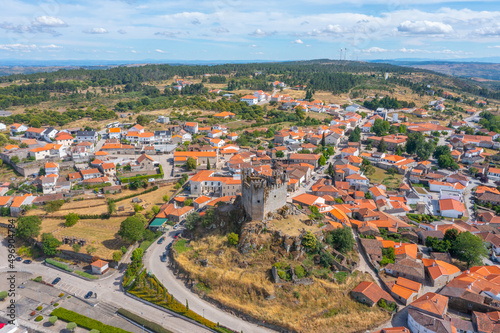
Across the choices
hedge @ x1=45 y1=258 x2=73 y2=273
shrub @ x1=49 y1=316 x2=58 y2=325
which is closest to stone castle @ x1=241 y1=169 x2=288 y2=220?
shrub @ x1=49 y1=316 x2=58 y2=325

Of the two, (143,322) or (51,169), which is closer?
(143,322)

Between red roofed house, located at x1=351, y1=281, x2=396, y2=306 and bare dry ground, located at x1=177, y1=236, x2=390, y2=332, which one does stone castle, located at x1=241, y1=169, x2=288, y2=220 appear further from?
red roofed house, located at x1=351, y1=281, x2=396, y2=306

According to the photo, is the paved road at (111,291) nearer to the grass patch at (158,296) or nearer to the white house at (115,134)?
the grass patch at (158,296)

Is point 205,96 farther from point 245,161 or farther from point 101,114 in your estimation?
point 245,161

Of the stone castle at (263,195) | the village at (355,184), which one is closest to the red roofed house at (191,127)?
the village at (355,184)

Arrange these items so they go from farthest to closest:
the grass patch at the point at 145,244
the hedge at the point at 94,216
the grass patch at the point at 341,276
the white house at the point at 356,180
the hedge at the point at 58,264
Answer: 1. the white house at the point at 356,180
2. the hedge at the point at 94,216
3. the grass patch at the point at 145,244
4. the hedge at the point at 58,264
5. the grass patch at the point at 341,276

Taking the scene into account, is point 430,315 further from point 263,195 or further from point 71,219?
point 71,219

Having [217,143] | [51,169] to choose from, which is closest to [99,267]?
[51,169]
